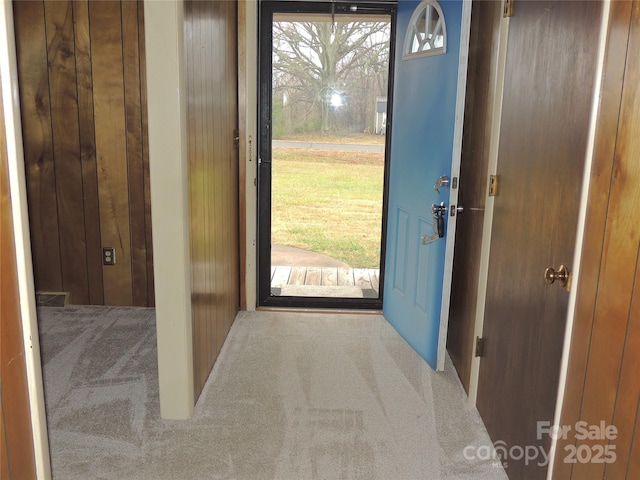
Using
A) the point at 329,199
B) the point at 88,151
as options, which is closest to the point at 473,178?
the point at 329,199

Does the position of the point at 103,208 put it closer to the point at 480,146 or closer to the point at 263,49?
the point at 263,49

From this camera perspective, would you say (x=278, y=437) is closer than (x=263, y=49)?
Yes

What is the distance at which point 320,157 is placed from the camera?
384cm

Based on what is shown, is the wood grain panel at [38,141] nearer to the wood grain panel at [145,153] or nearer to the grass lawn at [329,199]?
the wood grain panel at [145,153]

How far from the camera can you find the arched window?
287 cm

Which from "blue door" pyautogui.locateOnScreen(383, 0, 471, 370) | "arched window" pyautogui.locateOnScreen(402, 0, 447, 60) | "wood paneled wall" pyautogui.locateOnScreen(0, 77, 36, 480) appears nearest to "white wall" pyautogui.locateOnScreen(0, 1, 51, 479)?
"wood paneled wall" pyautogui.locateOnScreen(0, 77, 36, 480)

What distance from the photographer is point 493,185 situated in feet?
7.66

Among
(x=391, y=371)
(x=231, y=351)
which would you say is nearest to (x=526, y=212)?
(x=391, y=371)

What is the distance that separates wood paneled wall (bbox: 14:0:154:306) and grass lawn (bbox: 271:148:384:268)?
0.89m

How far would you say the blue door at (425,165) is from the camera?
8.92 ft

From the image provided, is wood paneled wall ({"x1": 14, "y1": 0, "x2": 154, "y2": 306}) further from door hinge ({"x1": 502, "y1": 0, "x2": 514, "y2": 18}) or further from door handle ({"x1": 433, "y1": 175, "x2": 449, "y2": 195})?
door hinge ({"x1": 502, "y1": 0, "x2": 514, "y2": 18})

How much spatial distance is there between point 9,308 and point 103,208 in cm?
273

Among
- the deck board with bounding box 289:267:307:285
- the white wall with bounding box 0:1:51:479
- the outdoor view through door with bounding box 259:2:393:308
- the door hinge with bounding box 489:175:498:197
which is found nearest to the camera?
the white wall with bounding box 0:1:51:479

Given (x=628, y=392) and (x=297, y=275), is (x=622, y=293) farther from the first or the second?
(x=297, y=275)
